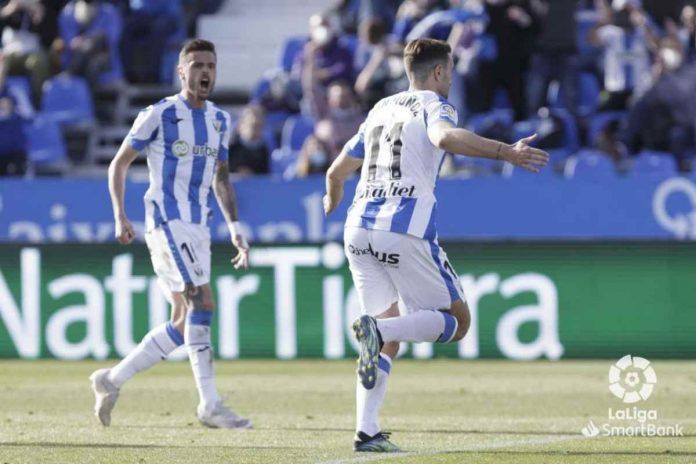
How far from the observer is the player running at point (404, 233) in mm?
7754

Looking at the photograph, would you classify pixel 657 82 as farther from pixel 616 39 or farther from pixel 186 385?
pixel 186 385

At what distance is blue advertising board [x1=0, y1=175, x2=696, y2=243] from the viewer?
636 inches

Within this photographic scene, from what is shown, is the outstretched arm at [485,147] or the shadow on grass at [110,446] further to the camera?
the shadow on grass at [110,446]

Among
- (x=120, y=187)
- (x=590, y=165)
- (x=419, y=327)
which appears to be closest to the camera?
(x=419, y=327)

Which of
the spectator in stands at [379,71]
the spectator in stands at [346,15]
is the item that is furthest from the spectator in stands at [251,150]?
the spectator in stands at [346,15]

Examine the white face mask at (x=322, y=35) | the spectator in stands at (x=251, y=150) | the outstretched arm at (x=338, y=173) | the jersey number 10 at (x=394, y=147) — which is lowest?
the spectator in stands at (x=251, y=150)

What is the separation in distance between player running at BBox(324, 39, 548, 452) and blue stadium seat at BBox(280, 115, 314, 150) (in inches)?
425

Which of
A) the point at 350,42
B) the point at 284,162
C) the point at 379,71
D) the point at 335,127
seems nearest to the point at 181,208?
the point at 335,127

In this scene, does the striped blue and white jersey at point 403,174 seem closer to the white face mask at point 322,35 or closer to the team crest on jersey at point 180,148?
the team crest on jersey at point 180,148

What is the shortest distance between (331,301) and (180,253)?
18.6 ft

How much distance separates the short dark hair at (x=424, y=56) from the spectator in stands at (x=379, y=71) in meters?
10.7

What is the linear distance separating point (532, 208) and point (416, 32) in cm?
360

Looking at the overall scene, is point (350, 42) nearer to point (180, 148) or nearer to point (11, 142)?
point (11, 142)

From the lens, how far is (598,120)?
61.6 ft
